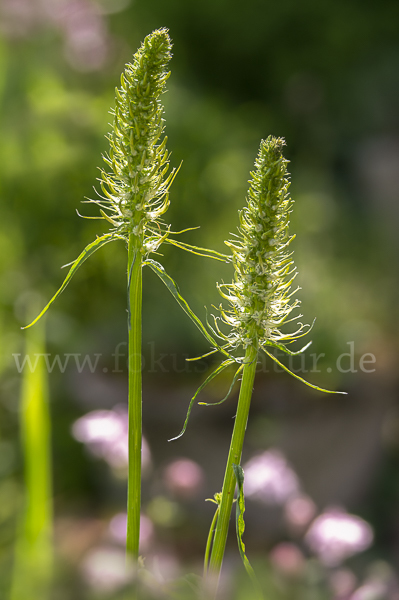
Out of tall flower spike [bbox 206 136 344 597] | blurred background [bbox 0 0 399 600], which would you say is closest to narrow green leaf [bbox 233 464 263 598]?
tall flower spike [bbox 206 136 344 597]

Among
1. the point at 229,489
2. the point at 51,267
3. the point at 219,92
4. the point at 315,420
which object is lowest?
the point at 315,420

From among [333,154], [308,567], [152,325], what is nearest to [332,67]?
[333,154]

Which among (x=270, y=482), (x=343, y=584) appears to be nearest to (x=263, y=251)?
(x=343, y=584)

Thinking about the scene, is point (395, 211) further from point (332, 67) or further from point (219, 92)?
point (219, 92)

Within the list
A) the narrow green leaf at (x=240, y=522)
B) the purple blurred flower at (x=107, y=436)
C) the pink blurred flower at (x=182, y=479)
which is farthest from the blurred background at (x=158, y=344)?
the narrow green leaf at (x=240, y=522)

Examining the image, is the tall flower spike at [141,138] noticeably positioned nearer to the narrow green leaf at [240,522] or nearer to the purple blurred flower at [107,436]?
the narrow green leaf at [240,522]

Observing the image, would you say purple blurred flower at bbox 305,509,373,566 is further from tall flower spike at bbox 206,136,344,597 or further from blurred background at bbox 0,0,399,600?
tall flower spike at bbox 206,136,344,597
